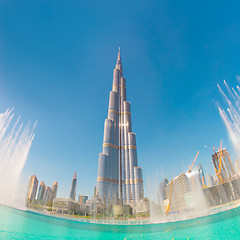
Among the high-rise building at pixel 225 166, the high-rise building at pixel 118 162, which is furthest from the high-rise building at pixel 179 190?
the high-rise building at pixel 118 162

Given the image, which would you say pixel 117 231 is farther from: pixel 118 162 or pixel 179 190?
pixel 118 162

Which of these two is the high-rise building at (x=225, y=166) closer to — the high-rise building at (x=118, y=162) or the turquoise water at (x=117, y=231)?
the high-rise building at (x=118, y=162)

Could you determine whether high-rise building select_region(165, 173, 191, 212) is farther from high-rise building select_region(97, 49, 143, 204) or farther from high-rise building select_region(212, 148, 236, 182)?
high-rise building select_region(97, 49, 143, 204)

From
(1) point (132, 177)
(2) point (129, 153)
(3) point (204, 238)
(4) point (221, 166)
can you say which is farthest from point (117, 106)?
(3) point (204, 238)

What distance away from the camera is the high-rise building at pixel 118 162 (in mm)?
152250

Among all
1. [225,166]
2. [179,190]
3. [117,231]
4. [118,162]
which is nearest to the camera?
[117,231]

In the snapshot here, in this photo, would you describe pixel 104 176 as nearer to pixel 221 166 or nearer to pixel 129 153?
pixel 129 153

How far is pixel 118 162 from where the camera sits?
173500 mm

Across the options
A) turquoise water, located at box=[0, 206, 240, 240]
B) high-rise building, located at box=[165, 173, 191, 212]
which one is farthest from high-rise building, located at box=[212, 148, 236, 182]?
turquoise water, located at box=[0, 206, 240, 240]

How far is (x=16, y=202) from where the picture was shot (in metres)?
50.4

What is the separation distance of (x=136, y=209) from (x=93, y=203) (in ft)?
117

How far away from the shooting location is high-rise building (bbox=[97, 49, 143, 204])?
500 ft

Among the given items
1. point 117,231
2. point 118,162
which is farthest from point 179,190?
point 117,231

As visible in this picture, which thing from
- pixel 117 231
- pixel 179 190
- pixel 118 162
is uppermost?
pixel 118 162
